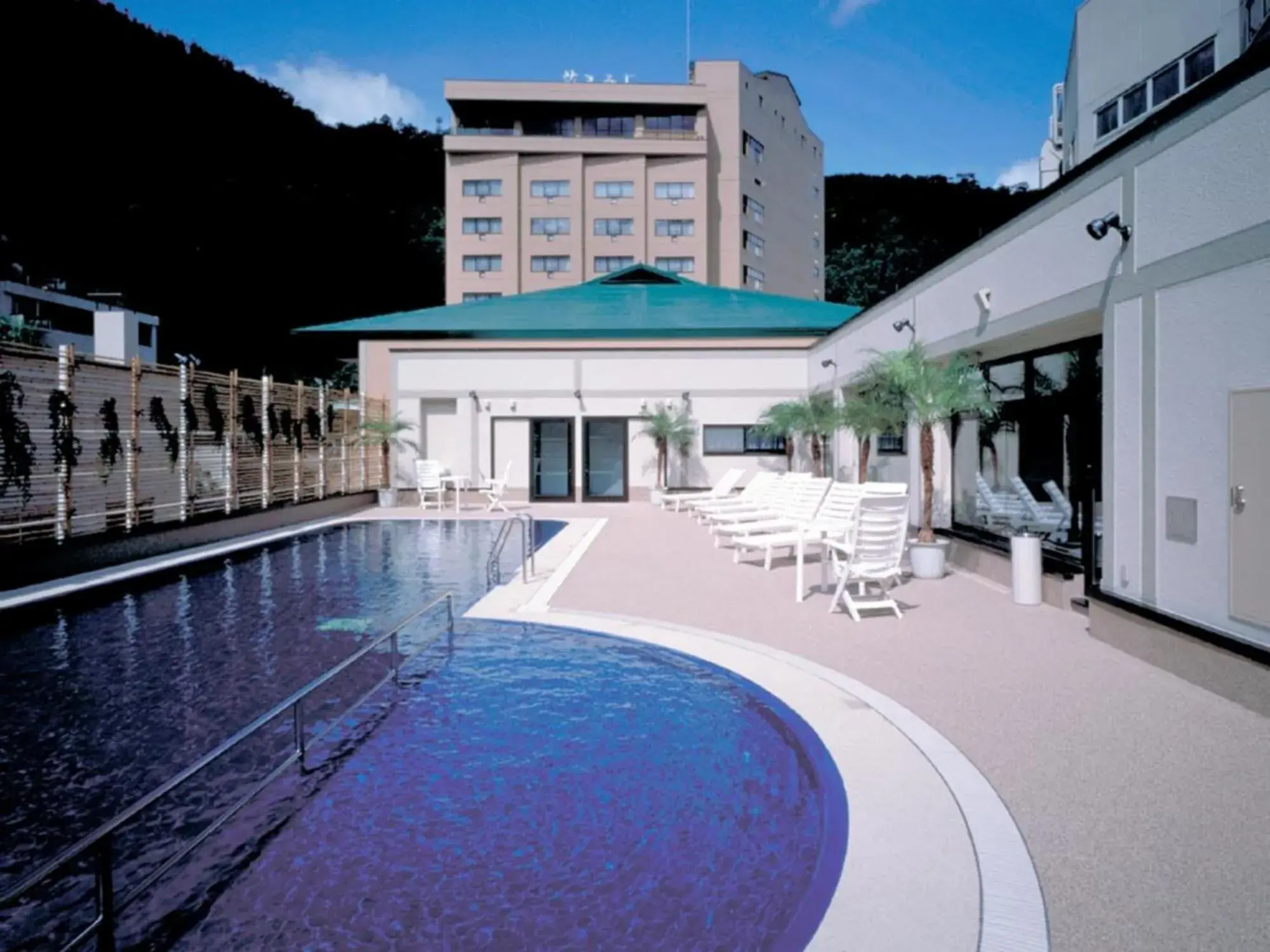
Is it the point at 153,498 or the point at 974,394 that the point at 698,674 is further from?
the point at 153,498

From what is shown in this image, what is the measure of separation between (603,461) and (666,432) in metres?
4.03

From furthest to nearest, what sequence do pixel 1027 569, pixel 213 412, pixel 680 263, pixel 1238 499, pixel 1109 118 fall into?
pixel 680 263, pixel 1109 118, pixel 213 412, pixel 1027 569, pixel 1238 499

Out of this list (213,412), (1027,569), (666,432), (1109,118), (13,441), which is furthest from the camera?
(1109,118)

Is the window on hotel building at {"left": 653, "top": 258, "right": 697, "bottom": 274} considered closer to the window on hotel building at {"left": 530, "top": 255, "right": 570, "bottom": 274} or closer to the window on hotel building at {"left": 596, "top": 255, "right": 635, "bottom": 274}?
the window on hotel building at {"left": 596, "top": 255, "right": 635, "bottom": 274}

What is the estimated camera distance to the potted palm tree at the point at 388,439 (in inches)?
882

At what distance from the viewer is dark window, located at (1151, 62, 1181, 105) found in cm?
2144

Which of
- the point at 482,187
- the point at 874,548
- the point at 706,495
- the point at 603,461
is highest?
the point at 482,187

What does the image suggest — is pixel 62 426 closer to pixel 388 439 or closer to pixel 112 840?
pixel 112 840

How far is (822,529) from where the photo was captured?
416 inches

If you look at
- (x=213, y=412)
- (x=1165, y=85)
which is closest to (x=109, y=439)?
(x=213, y=412)

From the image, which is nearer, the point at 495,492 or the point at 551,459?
the point at 495,492

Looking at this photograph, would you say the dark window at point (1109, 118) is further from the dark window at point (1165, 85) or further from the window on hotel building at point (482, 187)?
the window on hotel building at point (482, 187)

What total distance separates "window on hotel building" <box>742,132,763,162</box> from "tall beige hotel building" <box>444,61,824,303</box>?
0.24 m

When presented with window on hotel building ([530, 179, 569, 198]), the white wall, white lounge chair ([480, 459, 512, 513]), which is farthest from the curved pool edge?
window on hotel building ([530, 179, 569, 198])
